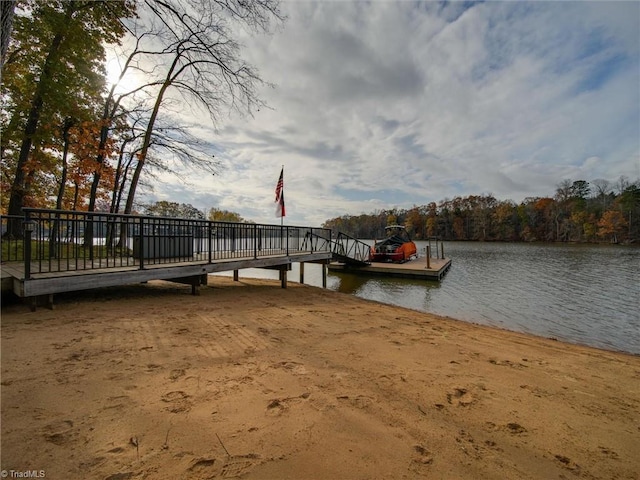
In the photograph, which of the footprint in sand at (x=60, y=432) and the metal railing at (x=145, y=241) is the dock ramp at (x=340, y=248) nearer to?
the metal railing at (x=145, y=241)

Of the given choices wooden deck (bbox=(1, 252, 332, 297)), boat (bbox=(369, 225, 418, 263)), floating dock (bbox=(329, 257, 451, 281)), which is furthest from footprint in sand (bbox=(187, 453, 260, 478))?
boat (bbox=(369, 225, 418, 263))

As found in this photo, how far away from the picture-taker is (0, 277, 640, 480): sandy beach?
2027 millimetres

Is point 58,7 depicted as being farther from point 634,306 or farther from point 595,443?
point 634,306

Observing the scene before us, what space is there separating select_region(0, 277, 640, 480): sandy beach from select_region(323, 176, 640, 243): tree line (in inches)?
1724

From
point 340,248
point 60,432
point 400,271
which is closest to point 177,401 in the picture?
point 60,432

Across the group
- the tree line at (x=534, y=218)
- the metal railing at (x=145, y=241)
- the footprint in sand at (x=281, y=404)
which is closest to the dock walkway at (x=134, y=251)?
the metal railing at (x=145, y=241)

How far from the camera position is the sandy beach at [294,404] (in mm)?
2027

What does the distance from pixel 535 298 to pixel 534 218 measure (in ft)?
242

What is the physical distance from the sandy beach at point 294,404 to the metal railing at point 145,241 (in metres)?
1.53

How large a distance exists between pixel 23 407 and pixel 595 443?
4.66 m

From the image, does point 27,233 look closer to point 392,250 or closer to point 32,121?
point 32,121

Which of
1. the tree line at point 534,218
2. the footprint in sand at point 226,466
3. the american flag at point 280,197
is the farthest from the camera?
the tree line at point 534,218

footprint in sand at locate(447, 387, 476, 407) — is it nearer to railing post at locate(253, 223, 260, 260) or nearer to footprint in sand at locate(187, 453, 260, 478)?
footprint in sand at locate(187, 453, 260, 478)

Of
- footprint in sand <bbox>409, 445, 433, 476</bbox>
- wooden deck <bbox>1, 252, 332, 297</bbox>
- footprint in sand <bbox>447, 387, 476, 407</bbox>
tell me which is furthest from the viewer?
wooden deck <bbox>1, 252, 332, 297</bbox>
